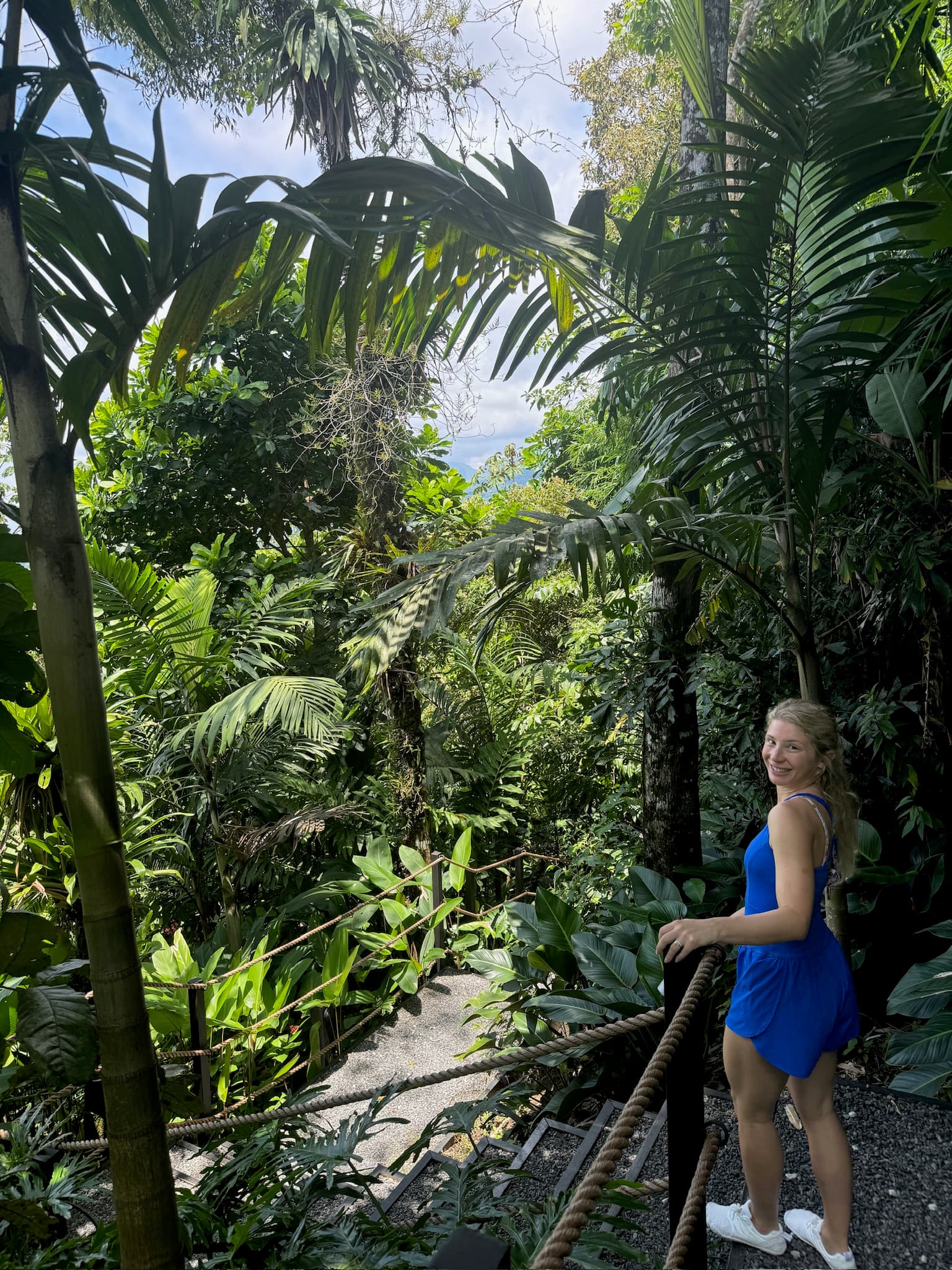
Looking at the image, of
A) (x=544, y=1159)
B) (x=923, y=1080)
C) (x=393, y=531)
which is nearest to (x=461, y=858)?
(x=393, y=531)

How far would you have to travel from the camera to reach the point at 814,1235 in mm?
1802

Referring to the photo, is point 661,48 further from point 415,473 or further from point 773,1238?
point 773,1238

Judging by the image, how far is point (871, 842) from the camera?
279cm

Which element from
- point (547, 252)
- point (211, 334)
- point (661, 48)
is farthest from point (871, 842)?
point (661, 48)

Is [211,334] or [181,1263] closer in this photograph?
[181,1263]

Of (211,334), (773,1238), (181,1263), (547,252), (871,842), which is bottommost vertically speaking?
A: (773,1238)

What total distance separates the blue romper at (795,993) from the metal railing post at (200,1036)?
8.50 ft

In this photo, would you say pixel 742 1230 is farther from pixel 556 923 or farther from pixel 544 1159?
pixel 556 923

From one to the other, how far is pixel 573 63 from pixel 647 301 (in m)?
10.2

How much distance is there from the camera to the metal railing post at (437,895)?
4.87 meters

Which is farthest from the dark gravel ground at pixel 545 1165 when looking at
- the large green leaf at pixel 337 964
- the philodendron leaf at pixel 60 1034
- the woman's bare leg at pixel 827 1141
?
the large green leaf at pixel 337 964

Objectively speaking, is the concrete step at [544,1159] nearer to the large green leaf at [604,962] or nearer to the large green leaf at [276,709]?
the large green leaf at [604,962]

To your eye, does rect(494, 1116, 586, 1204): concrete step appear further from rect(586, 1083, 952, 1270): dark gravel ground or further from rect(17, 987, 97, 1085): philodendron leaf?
rect(17, 987, 97, 1085): philodendron leaf

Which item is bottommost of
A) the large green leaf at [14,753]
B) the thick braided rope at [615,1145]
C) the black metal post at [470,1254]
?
the thick braided rope at [615,1145]
